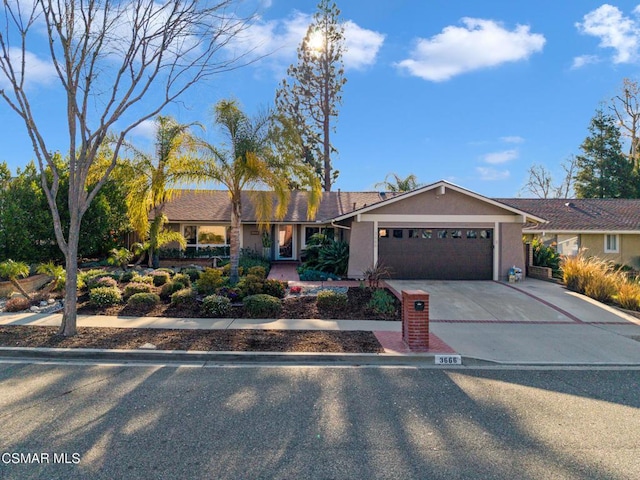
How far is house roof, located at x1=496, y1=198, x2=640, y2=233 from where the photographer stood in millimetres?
18719

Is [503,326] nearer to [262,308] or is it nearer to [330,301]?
[330,301]

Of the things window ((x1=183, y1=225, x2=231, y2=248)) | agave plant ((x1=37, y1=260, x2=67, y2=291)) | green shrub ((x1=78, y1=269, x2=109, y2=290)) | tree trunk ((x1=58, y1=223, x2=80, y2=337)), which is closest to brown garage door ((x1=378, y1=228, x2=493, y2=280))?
window ((x1=183, y1=225, x2=231, y2=248))

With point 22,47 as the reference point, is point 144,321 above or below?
below

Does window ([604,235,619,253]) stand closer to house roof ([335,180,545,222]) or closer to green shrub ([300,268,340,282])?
house roof ([335,180,545,222])

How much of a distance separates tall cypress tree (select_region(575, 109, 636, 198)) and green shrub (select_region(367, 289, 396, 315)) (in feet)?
103

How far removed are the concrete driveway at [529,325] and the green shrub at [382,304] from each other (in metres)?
1.02

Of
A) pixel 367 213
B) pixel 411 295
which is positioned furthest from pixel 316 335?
pixel 367 213

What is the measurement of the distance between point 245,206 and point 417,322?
16105 mm

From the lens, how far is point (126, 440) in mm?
3715

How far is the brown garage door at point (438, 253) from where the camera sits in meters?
14.8

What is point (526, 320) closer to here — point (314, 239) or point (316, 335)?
point (316, 335)

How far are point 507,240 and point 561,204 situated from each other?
1055cm

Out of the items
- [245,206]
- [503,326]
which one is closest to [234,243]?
[503,326]

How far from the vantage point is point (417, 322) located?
21.8 feet
